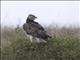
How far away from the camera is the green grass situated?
28.1 feet

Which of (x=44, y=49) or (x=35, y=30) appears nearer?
(x=44, y=49)

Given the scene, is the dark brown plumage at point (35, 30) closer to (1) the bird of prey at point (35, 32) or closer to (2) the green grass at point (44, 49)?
(1) the bird of prey at point (35, 32)

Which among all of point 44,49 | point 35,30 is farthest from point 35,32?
point 44,49

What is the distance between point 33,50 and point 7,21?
3.12 meters

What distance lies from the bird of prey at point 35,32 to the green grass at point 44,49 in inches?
6.0

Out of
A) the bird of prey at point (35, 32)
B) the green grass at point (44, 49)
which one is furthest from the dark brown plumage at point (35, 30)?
the green grass at point (44, 49)

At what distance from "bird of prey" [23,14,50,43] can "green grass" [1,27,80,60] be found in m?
0.15

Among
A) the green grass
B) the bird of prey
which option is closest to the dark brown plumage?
the bird of prey

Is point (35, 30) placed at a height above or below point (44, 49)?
above

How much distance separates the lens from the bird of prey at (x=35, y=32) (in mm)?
8719

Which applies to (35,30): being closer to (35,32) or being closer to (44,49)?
(35,32)

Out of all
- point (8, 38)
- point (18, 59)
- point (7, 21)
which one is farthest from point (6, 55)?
point (7, 21)

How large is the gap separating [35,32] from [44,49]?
52 centimetres

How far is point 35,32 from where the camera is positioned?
29.1ft
